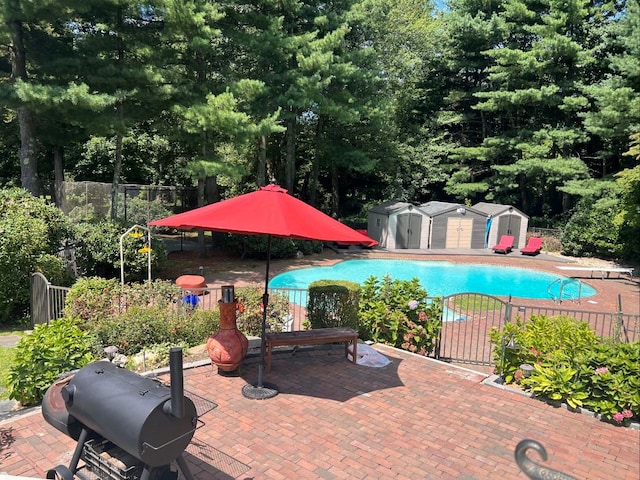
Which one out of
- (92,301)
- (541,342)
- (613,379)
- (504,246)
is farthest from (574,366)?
(504,246)

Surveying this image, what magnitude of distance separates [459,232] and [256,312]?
726 inches

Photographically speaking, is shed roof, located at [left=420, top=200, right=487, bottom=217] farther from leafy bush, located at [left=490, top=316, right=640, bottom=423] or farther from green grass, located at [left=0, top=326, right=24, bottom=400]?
green grass, located at [left=0, top=326, right=24, bottom=400]

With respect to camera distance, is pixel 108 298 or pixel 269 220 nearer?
pixel 269 220

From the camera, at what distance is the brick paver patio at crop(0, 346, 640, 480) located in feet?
13.5

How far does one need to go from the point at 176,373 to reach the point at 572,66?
2742cm

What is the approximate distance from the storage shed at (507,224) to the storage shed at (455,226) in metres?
0.55

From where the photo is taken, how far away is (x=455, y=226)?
2411cm

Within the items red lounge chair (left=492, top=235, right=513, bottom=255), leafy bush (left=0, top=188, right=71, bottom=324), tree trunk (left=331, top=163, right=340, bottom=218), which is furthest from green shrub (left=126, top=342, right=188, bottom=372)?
tree trunk (left=331, top=163, right=340, bottom=218)

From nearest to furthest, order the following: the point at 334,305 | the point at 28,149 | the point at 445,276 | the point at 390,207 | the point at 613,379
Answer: the point at 613,379
the point at 334,305
the point at 28,149
the point at 445,276
the point at 390,207

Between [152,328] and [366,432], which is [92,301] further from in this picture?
[366,432]

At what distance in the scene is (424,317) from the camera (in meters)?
7.69

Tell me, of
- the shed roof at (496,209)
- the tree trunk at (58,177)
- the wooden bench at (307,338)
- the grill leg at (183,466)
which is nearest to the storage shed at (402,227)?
the shed roof at (496,209)

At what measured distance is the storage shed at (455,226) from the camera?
78.1ft

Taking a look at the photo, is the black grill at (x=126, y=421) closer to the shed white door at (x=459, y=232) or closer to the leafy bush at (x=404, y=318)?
the leafy bush at (x=404, y=318)
